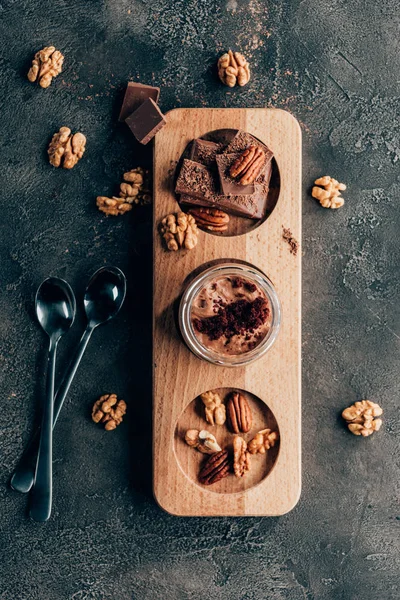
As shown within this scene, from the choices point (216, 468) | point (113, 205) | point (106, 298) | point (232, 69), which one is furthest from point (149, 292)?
point (232, 69)

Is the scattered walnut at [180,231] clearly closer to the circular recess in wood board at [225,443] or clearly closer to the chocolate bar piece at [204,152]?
the chocolate bar piece at [204,152]

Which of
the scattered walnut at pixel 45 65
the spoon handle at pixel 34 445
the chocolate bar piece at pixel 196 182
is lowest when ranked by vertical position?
the spoon handle at pixel 34 445

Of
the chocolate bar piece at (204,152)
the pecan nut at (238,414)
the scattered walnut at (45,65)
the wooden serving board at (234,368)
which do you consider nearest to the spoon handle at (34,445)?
the wooden serving board at (234,368)

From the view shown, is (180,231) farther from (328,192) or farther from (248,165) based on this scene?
(328,192)

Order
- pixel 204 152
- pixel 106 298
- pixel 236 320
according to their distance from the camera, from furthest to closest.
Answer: pixel 106 298 → pixel 204 152 → pixel 236 320

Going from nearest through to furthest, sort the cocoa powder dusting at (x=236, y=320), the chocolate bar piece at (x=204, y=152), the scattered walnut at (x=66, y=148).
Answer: the cocoa powder dusting at (x=236, y=320) < the chocolate bar piece at (x=204, y=152) < the scattered walnut at (x=66, y=148)

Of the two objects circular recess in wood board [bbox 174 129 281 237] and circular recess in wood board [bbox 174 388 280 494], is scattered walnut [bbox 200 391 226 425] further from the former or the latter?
circular recess in wood board [bbox 174 129 281 237]
